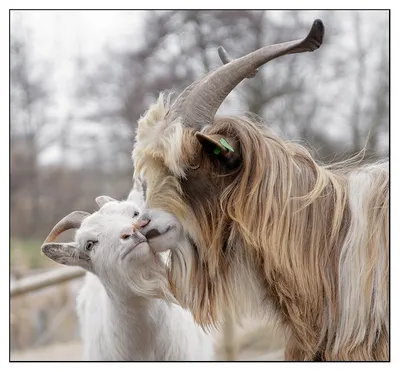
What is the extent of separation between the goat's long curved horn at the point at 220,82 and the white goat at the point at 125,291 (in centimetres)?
51

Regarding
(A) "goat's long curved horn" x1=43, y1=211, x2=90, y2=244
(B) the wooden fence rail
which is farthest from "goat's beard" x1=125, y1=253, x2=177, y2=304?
(B) the wooden fence rail

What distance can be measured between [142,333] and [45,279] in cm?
181

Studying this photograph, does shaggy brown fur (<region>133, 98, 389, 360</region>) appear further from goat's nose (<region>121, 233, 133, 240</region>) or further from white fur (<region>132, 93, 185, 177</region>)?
goat's nose (<region>121, 233, 133, 240</region>)

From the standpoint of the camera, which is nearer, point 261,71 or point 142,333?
point 142,333

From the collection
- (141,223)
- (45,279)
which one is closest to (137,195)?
(141,223)

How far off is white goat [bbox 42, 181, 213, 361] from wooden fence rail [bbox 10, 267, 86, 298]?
3.67 ft

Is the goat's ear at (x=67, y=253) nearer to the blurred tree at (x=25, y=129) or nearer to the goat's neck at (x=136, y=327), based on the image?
the goat's neck at (x=136, y=327)

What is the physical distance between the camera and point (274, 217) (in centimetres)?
202

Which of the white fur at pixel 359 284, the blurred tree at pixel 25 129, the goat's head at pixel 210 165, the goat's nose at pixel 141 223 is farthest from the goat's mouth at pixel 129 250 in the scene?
the blurred tree at pixel 25 129

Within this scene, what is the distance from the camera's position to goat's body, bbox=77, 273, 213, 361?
110 inches

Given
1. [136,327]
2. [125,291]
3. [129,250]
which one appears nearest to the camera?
[129,250]

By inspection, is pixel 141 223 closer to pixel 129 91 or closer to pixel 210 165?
pixel 210 165

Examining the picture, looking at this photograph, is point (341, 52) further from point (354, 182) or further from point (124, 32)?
point (354, 182)

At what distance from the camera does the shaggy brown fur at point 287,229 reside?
6.56ft
